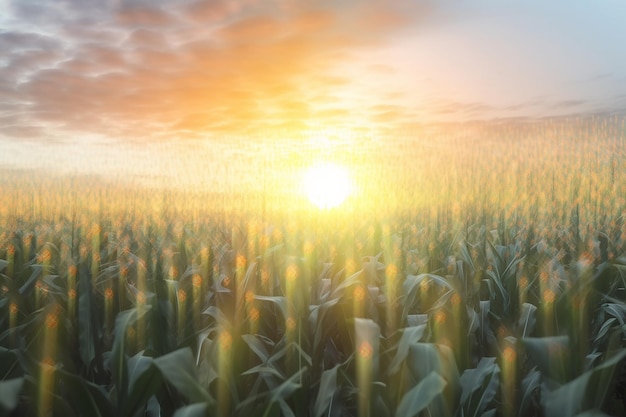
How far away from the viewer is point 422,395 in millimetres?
831

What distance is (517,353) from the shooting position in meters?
1.30

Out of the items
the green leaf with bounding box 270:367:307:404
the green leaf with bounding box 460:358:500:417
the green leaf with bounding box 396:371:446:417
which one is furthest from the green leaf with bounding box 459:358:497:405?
the green leaf with bounding box 270:367:307:404

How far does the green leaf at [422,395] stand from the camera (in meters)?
0.81

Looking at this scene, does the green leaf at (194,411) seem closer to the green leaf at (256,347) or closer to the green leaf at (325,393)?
the green leaf at (325,393)

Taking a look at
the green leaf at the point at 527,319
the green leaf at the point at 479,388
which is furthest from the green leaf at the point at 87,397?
the green leaf at the point at 527,319

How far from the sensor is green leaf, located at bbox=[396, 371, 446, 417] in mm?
814

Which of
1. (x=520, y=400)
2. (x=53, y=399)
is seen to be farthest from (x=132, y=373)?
(x=520, y=400)

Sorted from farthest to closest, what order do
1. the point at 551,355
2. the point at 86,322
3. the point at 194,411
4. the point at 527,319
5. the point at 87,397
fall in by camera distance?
the point at 527,319, the point at 86,322, the point at 551,355, the point at 87,397, the point at 194,411

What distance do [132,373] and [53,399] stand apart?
0.49 feet

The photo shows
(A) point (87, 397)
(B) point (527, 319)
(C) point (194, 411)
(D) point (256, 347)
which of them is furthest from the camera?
(B) point (527, 319)

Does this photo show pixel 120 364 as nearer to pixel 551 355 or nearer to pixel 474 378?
pixel 474 378

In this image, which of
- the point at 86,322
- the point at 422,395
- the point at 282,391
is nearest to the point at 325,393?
the point at 282,391

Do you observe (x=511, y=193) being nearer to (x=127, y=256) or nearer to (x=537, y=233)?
(x=537, y=233)

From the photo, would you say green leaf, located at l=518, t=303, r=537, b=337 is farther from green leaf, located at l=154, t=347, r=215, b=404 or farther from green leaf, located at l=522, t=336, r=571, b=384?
green leaf, located at l=154, t=347, r=215, b=404
